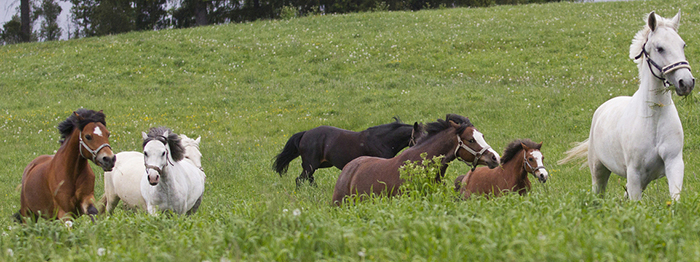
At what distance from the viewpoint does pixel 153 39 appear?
29094 millimetres

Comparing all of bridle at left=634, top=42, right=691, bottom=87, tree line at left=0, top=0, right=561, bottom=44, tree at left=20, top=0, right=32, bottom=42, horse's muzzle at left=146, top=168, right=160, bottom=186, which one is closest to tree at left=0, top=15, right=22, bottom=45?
tree line at left=0, top=0, right=561, bottom=44

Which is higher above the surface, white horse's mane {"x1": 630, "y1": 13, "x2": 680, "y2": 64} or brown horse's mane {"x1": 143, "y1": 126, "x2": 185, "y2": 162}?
white horse's mane {"x1": 630, "y1": 13, "x2": 680, "y2": 64}

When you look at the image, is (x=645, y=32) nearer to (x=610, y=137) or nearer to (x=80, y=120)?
(x=610, y=137)

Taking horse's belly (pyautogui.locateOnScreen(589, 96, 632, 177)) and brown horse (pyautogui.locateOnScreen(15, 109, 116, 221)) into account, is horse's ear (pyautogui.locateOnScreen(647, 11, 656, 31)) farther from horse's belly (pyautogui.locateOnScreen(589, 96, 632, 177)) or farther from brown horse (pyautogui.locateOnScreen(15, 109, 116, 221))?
brown horse (pyautogui.locateOnScreen(15, 109, 116, 221))

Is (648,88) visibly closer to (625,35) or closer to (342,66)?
(342,66)

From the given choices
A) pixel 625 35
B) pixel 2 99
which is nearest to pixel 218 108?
pixel 2 99

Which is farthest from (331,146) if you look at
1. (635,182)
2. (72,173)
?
(635,182)

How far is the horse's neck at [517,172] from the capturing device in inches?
257

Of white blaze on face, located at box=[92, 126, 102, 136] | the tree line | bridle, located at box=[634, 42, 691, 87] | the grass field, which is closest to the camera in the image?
the grass field

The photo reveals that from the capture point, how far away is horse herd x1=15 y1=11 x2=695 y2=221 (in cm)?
525

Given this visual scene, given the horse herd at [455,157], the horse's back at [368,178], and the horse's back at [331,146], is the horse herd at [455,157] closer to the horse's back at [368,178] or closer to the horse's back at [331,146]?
the horse's back at [368,178]

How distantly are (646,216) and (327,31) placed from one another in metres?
26.4

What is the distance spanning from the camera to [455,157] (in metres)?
5.94

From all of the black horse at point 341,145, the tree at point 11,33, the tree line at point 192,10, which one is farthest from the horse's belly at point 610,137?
the tree at point 11,33
